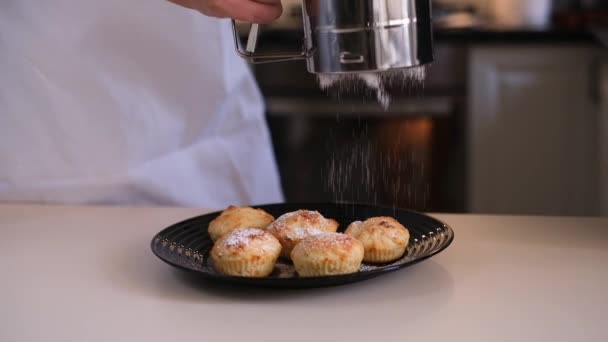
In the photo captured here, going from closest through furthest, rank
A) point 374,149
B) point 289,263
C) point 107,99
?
point 289,263
point 107,99
point 374,149

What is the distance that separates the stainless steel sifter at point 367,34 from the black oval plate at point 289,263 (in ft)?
0.61

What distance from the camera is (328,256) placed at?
77 cm

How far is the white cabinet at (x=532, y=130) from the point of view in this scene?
254 centimetres

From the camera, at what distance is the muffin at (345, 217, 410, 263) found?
2.65 feet

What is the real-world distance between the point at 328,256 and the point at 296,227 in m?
0.09

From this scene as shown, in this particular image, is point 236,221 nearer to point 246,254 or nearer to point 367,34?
point 246,254

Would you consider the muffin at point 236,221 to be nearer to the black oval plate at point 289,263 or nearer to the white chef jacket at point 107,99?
the black oval plate at point 289,263

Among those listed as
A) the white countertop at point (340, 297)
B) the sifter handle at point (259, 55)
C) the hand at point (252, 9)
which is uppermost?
the hand at point (252, 9)

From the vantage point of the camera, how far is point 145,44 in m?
1.42

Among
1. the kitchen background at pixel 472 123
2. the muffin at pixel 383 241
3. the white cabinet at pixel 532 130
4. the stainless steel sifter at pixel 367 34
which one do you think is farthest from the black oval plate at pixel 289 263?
the white cabinet at pixel 532 130

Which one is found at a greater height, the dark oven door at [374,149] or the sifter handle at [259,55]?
the sifter handle at [259,55]

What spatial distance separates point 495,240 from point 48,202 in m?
0.78

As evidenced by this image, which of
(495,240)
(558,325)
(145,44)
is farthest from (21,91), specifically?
(558,325)

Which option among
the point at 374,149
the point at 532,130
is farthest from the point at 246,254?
the point at 374,149
